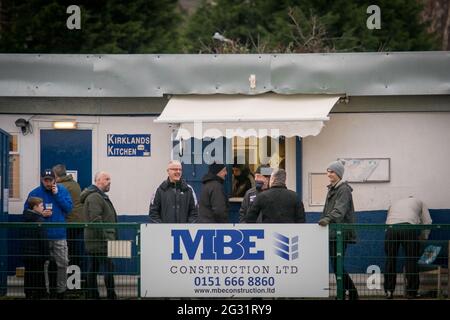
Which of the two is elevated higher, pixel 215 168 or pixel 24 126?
pixel 24 126

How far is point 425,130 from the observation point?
17969 millimetres

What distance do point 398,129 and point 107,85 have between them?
437 cm

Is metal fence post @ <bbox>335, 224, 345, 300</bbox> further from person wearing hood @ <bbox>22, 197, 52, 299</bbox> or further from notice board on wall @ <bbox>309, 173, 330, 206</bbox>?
notice board on wall @ <bbox>309, 173, 330, 206</bbox>

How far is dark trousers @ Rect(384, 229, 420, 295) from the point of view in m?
14.2

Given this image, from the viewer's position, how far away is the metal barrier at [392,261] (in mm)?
14250

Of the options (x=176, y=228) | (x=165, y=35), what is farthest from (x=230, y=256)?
(x=165, y=35)

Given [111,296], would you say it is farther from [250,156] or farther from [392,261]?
[250,156]

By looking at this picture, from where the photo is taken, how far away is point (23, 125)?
1805 cm

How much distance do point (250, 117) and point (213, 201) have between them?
158cm

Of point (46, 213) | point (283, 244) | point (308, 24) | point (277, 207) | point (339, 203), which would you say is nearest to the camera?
point (283, 244)

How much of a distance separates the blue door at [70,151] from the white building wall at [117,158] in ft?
0.26

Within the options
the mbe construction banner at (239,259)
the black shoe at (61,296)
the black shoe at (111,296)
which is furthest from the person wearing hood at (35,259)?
the mbe construction banner at (239,259)

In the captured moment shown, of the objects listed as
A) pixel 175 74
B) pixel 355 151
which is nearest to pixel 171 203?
pixel 175 74

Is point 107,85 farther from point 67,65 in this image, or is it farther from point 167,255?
point 167,255
